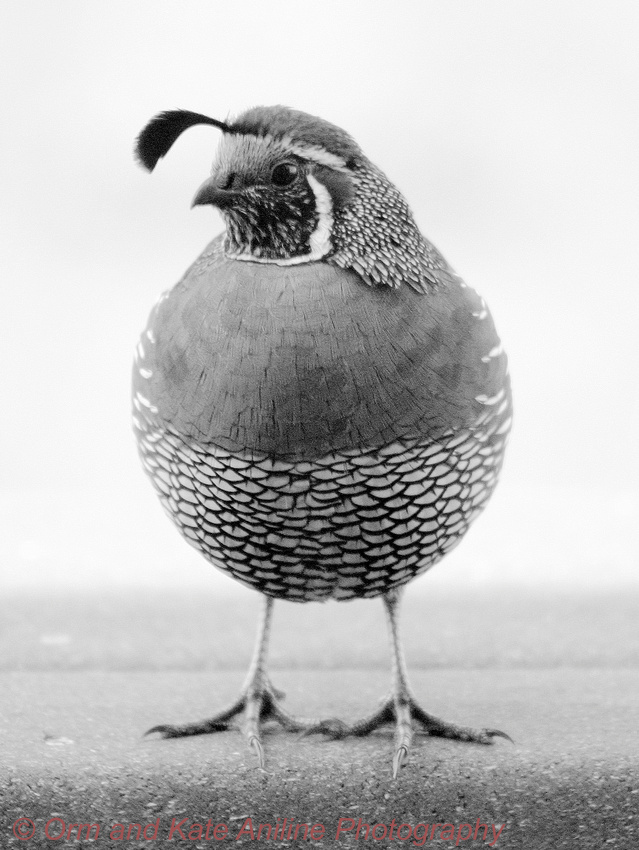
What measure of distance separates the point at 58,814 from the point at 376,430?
0.93 m

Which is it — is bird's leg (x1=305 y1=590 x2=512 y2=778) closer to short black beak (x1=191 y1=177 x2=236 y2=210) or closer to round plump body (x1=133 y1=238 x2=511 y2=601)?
round plump body (x1=133 y1=238 x2=511 y2=601)

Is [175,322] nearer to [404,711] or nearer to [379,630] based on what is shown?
[404,711]

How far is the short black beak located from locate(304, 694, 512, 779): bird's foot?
107cm

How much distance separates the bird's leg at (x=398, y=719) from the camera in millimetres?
2172

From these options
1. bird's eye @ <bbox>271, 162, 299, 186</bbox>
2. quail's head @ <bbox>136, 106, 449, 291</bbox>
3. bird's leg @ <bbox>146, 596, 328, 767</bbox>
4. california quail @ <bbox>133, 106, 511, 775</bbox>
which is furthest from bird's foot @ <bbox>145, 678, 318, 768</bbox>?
bird's eye @ <bbox>271, 162, 299, 186</bbox>

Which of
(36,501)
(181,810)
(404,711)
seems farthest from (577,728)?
(36,501)

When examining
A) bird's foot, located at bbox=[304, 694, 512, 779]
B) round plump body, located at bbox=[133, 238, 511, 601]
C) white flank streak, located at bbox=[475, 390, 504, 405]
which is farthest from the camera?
bird's foot, located at bbox=[304, 694, 512, 779]

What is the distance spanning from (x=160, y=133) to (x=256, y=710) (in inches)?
46.5

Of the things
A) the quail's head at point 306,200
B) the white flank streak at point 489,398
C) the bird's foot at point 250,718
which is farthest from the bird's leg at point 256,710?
the quail's head at point 306,200

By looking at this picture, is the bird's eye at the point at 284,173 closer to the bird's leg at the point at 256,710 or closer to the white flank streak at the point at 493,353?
the white flank streak at the point at 493,353

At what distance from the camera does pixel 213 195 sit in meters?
1.84

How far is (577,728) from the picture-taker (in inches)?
89.4

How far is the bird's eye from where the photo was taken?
185 cm

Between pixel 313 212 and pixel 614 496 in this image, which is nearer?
pixel 313 212
